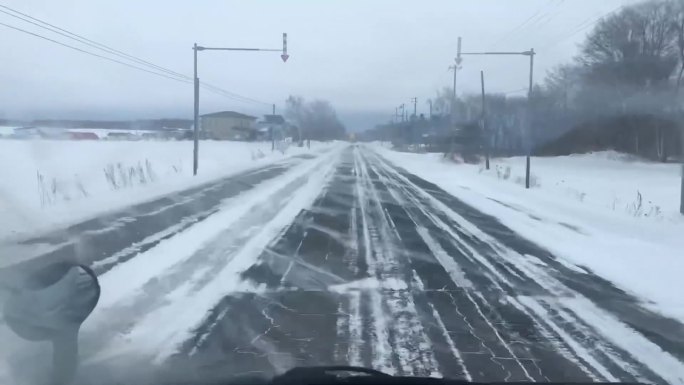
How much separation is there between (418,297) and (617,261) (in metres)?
5.10

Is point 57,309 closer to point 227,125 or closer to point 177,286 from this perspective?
point 177,286

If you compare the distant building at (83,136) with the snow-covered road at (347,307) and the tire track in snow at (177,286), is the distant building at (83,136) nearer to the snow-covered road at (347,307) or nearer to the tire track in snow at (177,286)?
the snow-covered road at (347,307)

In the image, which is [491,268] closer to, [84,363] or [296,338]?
[296,338]

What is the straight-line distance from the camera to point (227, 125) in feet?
149

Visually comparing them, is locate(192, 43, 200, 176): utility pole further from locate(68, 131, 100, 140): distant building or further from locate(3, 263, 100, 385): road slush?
locate(3, 263, 100, 385): road slush

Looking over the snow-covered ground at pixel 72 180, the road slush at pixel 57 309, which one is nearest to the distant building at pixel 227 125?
the snow-covered ground at pixel 72 180

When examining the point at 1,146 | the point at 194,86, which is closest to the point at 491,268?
the point at 1,146

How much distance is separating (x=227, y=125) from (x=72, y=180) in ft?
67.8

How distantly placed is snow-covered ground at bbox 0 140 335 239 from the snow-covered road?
256 centimetres

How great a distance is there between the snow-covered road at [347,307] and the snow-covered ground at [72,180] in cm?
→ 256

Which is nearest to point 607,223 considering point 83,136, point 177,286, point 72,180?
point 177,286

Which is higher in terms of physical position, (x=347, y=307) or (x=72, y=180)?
(x=72, y=180)

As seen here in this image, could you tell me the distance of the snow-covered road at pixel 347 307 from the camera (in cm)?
701

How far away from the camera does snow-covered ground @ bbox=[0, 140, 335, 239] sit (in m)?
19.1
